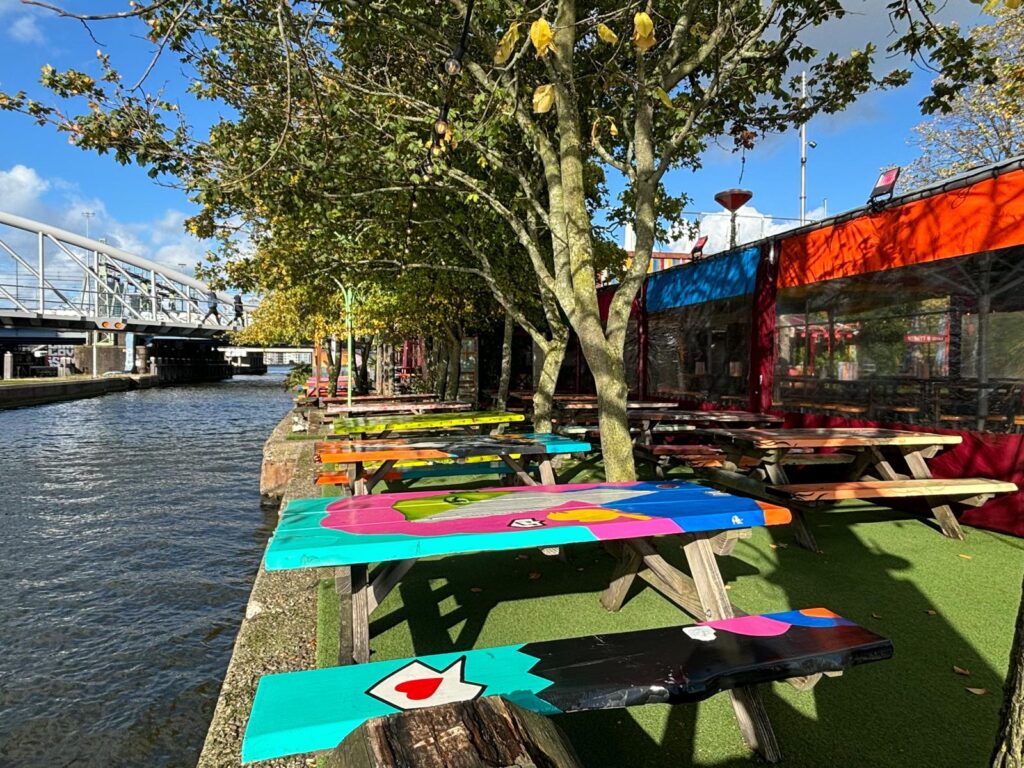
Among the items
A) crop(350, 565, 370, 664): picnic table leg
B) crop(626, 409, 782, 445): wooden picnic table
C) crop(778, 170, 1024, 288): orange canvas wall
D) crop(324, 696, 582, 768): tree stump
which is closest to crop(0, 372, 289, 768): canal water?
crop(350, 565, 370, 664): picnic table leg

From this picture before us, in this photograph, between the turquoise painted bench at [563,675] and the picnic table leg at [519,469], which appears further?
the picnic table leg at [519,469]

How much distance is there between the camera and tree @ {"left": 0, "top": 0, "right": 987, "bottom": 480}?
16.6ft

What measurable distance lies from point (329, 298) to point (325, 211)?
8.30m

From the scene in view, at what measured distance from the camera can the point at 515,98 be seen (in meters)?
5.28

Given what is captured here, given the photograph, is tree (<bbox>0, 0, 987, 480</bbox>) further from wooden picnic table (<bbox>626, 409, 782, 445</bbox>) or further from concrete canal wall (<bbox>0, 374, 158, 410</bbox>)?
concrete canal wall (<bbox>0, 374, 158, 410</bbox>)

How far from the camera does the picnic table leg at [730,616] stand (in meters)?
2.43

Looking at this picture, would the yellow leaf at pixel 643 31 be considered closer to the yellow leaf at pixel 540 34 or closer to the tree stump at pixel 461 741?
the yellow leaf at pixel 540 34

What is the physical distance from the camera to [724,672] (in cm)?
203

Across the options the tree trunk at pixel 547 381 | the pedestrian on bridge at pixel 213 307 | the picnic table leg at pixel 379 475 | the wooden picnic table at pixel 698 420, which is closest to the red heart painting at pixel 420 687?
the picnic table leg at pixel 379 475

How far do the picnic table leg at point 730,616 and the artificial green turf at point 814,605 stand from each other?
0.09 meters

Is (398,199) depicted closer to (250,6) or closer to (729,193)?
(250,6)

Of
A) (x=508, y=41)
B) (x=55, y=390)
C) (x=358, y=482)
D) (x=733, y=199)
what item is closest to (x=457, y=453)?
(x=358, y=482)

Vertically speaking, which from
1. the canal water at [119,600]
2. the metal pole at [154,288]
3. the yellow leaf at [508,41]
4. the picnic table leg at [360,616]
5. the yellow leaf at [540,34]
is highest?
the metal pole at [154,288]

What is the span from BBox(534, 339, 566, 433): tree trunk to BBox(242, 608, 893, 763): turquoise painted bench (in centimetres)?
557
